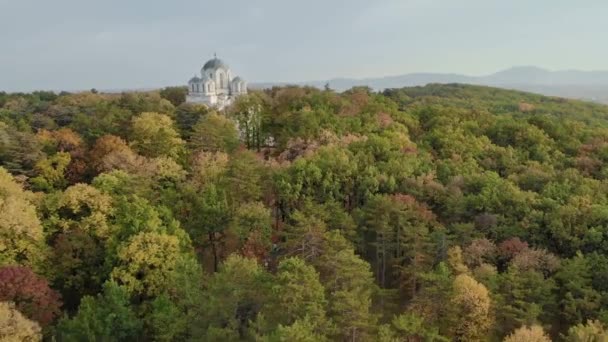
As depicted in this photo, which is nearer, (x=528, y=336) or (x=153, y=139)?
(x=528, y=336)

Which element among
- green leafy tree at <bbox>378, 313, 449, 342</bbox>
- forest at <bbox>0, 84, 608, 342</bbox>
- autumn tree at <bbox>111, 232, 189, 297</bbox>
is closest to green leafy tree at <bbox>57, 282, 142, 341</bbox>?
forest at <bbox>0, 84, 608, 342</bbox>

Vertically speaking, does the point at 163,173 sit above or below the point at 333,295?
above

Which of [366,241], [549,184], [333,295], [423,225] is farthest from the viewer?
[549,184]

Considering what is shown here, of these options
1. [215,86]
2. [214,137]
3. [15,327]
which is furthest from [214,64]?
[15,327]

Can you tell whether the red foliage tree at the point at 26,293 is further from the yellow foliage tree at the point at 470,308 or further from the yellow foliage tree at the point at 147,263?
the yellow foliage tree at the point at 470,308

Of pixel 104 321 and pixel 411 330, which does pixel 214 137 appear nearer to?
pixel 104 321

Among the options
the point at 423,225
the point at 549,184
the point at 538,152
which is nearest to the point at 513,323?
the point at 423,225

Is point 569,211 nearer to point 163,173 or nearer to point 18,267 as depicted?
point 163,173

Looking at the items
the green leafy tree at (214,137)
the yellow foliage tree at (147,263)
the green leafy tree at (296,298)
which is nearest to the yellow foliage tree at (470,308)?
the green leafy tree at (296,298)
